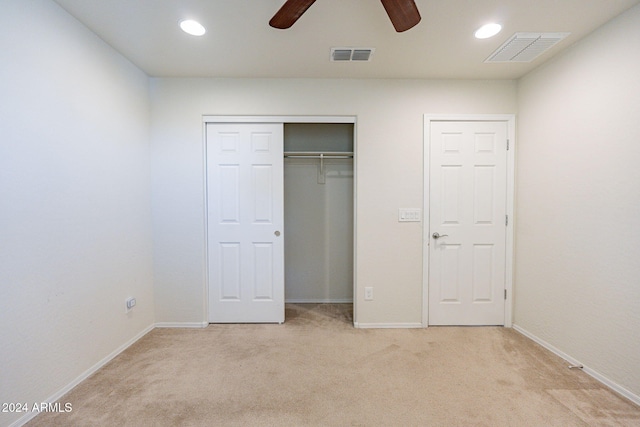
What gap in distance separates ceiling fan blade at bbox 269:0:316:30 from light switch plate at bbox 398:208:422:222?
1.91 m

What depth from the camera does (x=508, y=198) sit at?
278 cm

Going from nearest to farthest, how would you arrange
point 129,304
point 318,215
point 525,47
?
point 525,47
point 129,304
point 318,215

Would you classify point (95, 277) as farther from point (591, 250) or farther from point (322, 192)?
point (591, 250)

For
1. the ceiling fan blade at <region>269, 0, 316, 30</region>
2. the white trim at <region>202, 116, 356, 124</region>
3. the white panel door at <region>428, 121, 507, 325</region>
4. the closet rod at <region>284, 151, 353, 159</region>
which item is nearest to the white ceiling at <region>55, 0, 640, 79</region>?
the ceiling fan blade at <region>269, 0, 316, 30</region>

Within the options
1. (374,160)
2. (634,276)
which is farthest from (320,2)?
(634,276)

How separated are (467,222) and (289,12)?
2442mm

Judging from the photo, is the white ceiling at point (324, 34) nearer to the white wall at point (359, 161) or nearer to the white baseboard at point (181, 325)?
the white wall at point (359, 161)

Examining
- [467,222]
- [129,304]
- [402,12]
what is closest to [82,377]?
[129,304]

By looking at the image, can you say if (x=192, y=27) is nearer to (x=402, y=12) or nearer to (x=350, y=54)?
(x=350, y=54)

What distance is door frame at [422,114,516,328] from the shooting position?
276 centimetres

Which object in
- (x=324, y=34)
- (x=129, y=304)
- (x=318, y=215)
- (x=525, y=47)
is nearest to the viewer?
(x=324, y=34)

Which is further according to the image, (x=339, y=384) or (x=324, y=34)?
(x=324, y=34)

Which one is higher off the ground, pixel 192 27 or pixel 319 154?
pixel 192 27

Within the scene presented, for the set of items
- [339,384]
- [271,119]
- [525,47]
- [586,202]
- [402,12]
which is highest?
[525,47]
